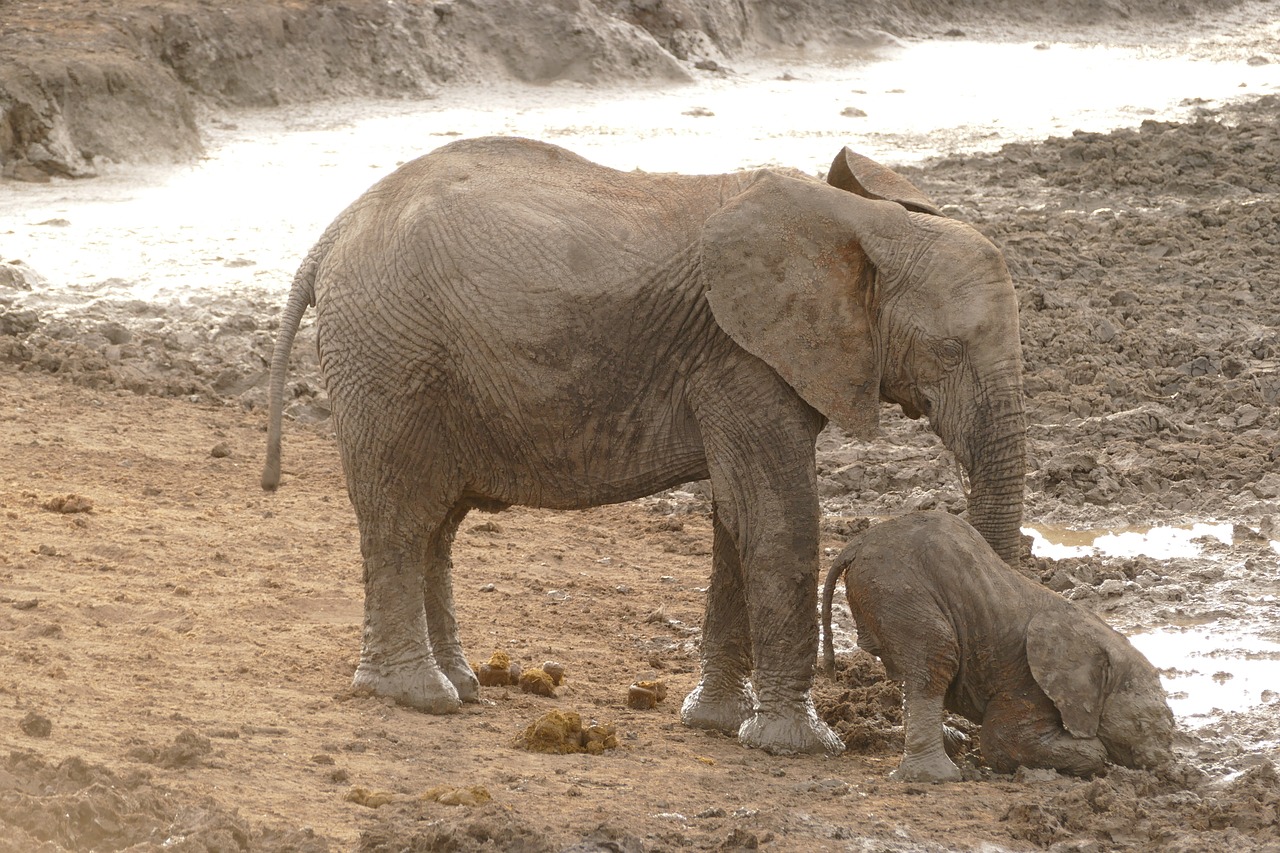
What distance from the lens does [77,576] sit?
27.2ft

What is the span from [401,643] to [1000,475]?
8.23ft

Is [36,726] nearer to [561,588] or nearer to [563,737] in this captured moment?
[563,737]

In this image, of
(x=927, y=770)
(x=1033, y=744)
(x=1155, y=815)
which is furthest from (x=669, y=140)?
(x=1155, y=815)

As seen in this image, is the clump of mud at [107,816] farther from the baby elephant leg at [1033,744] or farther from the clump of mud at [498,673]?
the baby elephant leg at [1033,744]

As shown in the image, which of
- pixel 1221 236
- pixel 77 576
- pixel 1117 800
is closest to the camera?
pixel 1117 800

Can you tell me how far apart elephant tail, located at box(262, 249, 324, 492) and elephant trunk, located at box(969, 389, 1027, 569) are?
2.86m

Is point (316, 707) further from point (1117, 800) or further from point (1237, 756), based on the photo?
point (1237, 756)

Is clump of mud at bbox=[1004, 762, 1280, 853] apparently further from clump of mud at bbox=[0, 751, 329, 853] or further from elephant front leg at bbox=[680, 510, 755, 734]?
clump of mud at bbox=[0, 751, 329, 853]

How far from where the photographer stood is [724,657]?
23.8 ft

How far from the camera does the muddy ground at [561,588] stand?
5664 mm

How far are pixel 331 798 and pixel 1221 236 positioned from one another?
Answer: 11.1m

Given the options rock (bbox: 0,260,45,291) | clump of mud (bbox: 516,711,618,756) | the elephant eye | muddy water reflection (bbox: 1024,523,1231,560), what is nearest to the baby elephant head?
the elephant eye

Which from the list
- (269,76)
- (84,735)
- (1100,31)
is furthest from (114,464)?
(1100,31)

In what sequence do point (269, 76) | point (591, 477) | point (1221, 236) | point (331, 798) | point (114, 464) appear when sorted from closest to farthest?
point (331, 798) < point (591, 477) < point (114, 464) < point (1221, 236) < point (269, 76)
